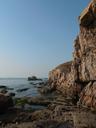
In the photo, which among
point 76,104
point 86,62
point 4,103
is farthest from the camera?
point 86,62

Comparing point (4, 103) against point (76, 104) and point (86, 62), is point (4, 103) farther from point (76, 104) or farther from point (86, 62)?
point (86, 62)

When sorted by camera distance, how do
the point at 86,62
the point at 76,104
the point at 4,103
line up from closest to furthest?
the point at 4,103 < the point at 76,104 < the point at 86,62

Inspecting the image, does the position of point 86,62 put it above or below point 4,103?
above

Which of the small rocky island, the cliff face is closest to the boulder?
the small rocky island

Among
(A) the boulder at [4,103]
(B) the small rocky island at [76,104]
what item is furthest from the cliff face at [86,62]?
(A) the boulder at [4,103]

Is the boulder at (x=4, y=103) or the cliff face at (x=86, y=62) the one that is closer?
the boulder at (x=4, y=103)

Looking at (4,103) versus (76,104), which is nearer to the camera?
(4,103)

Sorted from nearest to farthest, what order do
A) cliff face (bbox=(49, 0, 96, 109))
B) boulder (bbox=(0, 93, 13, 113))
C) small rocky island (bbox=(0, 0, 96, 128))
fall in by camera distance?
1. small rocky island (bbox=(0, 0, 96, 128))
2. boulder (bbox=(0, 93, 13, 113))
3. cliff face (bbox=(49, 0, 96, 109))

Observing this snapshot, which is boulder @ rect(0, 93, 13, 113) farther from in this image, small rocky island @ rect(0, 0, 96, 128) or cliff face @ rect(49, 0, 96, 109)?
cliff face @ rect(49, 0, 96, 109)

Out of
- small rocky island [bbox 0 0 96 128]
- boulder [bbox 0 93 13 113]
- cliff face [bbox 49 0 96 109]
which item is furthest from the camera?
cliff face [bbox 49 0 96 109]

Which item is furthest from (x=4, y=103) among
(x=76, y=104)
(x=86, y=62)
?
(x=86, y=62)

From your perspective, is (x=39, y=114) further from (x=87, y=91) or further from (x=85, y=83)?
(x=85, y=83)

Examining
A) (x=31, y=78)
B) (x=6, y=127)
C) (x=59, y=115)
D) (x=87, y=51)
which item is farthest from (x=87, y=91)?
(x=31, y=78)

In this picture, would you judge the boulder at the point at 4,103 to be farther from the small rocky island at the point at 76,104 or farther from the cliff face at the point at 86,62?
the cliff face at the point at 86,62
